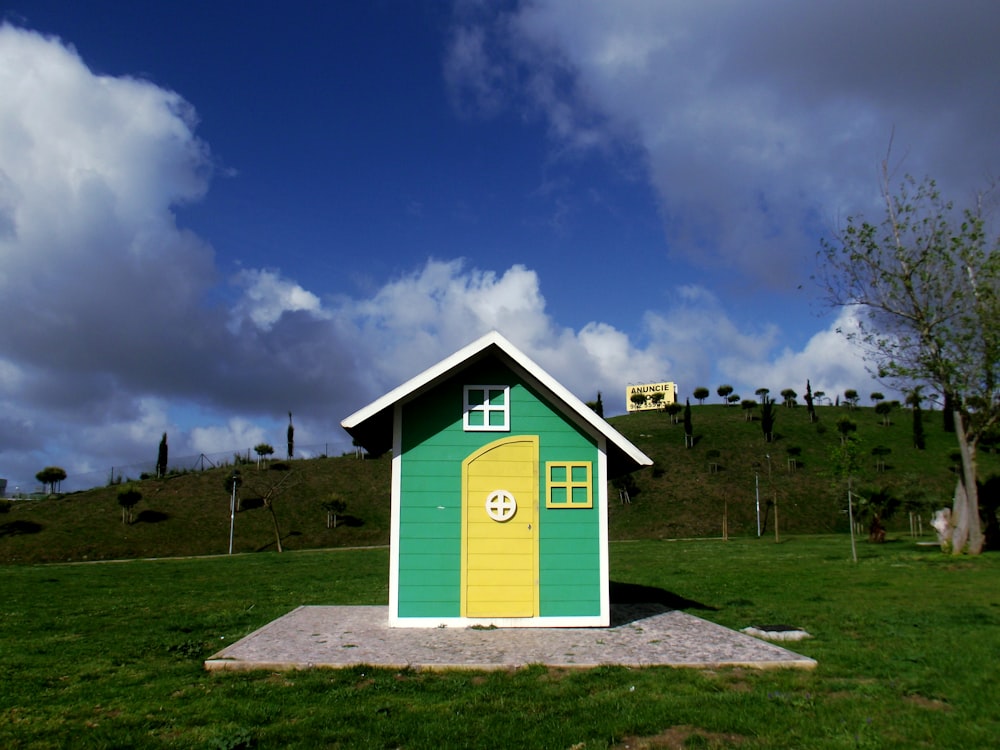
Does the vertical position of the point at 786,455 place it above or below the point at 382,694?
above

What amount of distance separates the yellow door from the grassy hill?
1239 inches

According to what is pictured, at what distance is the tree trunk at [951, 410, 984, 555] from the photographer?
25.7 m

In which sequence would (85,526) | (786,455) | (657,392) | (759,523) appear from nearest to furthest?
(85,526)
(759,523)
(786,455)
(657,392)

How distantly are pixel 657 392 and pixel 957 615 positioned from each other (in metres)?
84.1

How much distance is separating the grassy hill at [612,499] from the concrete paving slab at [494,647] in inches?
1228

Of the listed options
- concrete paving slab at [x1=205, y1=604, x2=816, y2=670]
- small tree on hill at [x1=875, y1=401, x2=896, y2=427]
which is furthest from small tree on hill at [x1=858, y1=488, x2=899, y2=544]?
small tree on hill at [x1=875, y1=401, x2=896, y2=427]

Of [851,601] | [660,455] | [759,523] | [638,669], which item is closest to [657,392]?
[660,455]

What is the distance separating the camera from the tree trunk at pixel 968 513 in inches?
1011

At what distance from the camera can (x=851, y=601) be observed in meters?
15.8

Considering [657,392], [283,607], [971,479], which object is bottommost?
[283,607]

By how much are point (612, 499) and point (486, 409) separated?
4655cm

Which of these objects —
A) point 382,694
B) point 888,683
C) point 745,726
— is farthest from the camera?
point 888,683

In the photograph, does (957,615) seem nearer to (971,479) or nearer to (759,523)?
(971,479)

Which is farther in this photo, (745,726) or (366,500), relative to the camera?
(366,500)
